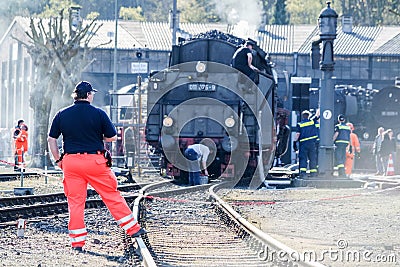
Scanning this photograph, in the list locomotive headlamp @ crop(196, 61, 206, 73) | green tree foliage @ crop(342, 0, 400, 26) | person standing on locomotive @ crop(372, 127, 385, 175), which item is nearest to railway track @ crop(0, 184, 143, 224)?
locomotive headlamp @ crop(196, 61, 206, 73)

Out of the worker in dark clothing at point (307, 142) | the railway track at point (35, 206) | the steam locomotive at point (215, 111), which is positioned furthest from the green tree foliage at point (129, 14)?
the railway track at point (35, 206)

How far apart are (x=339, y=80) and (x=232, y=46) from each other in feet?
156

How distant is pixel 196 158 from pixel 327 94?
10.6 feet

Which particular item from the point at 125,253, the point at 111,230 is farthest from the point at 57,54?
the point at 125,253

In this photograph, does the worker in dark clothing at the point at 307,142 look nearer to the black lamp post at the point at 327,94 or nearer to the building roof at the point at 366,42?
the black lamp post at the point at 327,94

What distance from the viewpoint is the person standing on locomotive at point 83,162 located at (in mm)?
9633

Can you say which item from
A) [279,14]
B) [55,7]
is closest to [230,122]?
[55,7]

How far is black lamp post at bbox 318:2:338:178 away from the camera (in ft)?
66.4

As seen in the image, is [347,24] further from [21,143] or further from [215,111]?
[215,111]

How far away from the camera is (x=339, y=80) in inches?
2667

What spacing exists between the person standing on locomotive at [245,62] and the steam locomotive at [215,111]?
117mm

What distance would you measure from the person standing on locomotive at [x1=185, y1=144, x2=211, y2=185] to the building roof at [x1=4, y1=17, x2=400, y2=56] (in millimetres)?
46393

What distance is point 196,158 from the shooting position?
19.9 metres

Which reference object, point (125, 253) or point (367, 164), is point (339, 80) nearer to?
point (367, 164)
